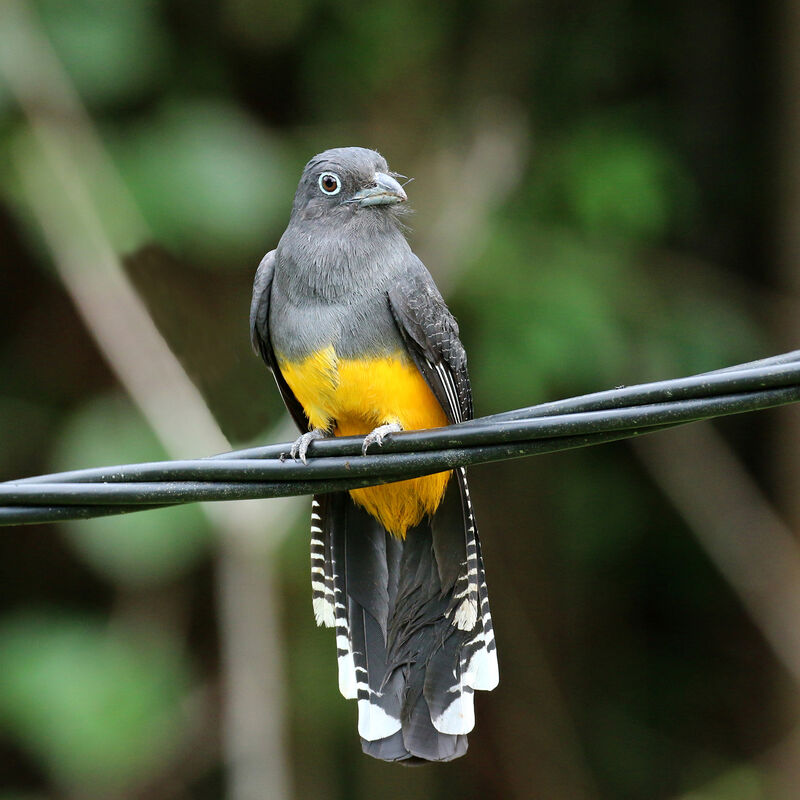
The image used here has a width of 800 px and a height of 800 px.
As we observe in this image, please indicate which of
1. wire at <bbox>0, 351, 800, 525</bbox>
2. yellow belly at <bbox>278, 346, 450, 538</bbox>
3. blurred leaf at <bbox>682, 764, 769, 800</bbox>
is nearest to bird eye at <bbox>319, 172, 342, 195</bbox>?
yellow belly at <bbox>278, 346, 450, 538</bbox>

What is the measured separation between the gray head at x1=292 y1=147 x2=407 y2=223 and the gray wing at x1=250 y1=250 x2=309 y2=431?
25cm

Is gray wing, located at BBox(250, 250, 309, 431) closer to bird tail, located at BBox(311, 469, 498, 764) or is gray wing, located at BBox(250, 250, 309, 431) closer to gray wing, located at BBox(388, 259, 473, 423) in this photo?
bird tail, located at BBox(311, 469, 498, 764)

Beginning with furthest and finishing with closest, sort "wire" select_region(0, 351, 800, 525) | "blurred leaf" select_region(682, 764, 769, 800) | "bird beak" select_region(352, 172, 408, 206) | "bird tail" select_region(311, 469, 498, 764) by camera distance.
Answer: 1. "blurred leaf" select_region(682, 764, 769, 800)
2. "bird beak" select_region(352, 172, 408, 206)
3. "bird tail" select_region(311, 469, 498, 764)
4. "wire" select_region(0, 351, 800, 525)

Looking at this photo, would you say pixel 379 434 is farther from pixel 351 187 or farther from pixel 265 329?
pixel 351 187

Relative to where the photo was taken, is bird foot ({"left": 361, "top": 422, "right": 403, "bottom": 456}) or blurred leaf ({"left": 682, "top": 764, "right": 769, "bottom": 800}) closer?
bird foot ({"left": 361, "top": 422, "right": 403, "bottom": 456})

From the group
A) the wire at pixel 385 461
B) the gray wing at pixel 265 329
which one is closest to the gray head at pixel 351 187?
the gray wing at pixel 265 329

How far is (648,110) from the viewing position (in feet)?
22.1

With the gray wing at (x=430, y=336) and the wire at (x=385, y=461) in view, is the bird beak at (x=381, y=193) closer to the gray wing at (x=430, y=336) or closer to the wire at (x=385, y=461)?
the gray wing at (x=430, y=336)

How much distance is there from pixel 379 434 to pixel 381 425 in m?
0.52

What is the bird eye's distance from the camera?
13.0 feet

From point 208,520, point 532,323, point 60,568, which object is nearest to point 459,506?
point 208,520

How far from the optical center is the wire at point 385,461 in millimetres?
2328

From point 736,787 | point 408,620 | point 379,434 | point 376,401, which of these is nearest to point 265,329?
point 376,401

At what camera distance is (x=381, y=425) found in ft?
12.1
